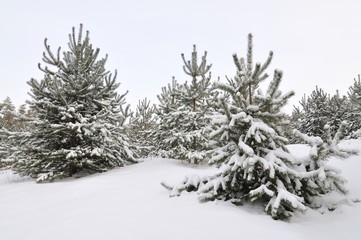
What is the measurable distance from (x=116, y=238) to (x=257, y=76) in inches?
130

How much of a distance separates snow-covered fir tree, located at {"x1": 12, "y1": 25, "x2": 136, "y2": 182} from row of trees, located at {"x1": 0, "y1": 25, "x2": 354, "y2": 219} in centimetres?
4

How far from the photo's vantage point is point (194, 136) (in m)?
10.3

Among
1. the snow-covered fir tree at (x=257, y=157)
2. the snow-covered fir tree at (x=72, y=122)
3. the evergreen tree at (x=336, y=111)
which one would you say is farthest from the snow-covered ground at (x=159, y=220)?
the evergreen tree at (x=336, y=111)

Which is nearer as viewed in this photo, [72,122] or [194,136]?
[72,122]

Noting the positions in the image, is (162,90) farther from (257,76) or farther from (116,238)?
(116,238)

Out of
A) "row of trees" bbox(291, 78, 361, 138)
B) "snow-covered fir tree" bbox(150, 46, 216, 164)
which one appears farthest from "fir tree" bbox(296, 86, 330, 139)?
"snow-covered fir tree" bbox(150, 46, 216, 164)

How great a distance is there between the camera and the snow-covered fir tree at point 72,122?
8320 mm

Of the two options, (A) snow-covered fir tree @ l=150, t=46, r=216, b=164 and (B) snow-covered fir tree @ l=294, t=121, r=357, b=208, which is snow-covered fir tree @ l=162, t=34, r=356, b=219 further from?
(A) snow-covered fir tree @ l=150, t=46, r=216, b=164

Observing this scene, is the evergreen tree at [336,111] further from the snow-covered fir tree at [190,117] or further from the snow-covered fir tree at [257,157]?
the snow-covered fir tree at [257,157]

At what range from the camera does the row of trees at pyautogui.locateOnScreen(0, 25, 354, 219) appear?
3.84 metres

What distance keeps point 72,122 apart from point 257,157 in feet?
23.5

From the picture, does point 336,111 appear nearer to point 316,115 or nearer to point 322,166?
point 316,115

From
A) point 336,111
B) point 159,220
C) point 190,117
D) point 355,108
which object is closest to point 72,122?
point 190,117

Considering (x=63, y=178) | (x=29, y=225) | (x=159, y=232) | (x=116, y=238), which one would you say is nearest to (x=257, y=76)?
(x=159, y=232)
